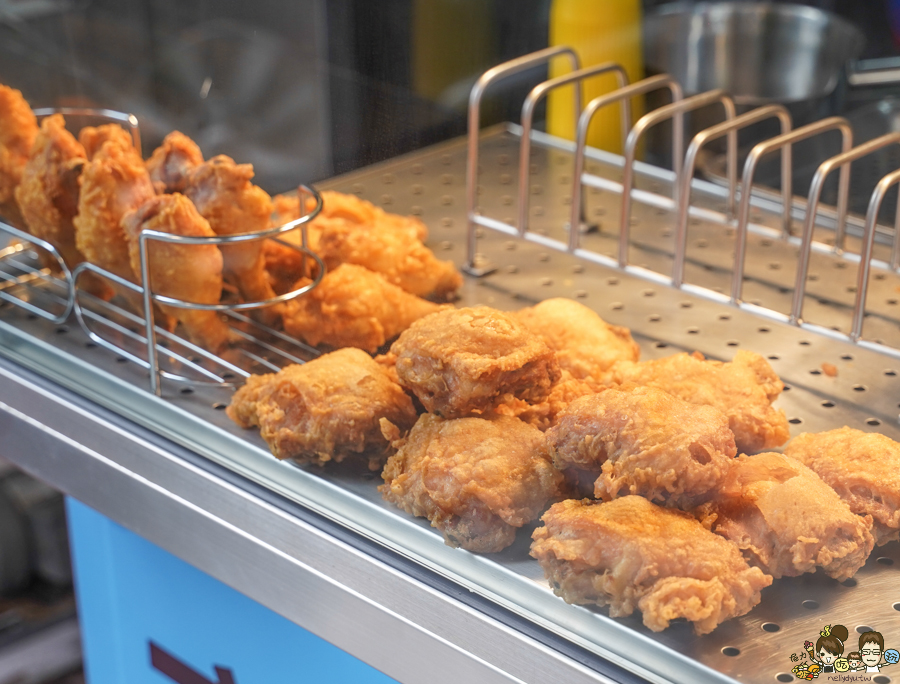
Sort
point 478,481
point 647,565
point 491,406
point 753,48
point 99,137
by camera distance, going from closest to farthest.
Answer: point 647,565 → point 478,481 → point 491,406 → point 99,137 → point 753,48

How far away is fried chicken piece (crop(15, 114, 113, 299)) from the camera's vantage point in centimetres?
147

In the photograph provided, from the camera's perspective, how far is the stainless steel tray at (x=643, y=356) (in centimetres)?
91

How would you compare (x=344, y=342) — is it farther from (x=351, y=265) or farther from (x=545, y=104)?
(x=545, y=104)

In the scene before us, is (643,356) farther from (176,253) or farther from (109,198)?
(109,198)

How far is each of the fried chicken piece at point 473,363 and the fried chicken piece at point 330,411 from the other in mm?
47

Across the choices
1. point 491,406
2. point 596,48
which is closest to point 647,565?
point 491,406

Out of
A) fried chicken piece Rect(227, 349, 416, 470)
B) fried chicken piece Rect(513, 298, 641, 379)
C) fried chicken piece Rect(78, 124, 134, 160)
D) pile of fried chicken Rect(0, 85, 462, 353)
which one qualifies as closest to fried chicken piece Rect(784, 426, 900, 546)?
fried chicken piece Rect(513, 298, 641, 379)

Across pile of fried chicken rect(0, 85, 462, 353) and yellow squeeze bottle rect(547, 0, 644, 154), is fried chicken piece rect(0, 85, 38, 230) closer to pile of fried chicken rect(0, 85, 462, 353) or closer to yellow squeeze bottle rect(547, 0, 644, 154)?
pile of fried chicken rect(0, 85, 462, 353)

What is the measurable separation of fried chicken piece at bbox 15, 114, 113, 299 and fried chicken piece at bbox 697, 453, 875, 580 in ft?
3.39

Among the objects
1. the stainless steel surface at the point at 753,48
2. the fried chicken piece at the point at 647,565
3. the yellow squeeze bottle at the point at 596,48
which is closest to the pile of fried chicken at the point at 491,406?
the fried chicken piece at the point at 647,565

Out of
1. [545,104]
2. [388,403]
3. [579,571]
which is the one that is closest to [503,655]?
[579,571]

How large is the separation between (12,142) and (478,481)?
1.03 meters

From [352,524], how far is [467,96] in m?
0.98

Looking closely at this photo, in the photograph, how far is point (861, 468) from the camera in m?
1.03
